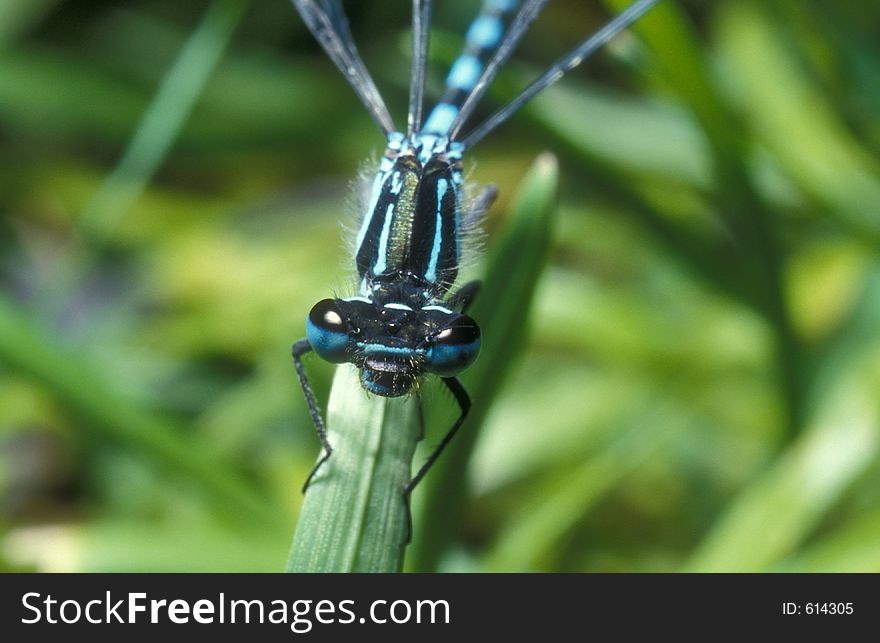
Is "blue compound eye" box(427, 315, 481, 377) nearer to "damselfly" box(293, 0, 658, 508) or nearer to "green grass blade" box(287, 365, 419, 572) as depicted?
"damselfly" box(293, 0, 658, 508)

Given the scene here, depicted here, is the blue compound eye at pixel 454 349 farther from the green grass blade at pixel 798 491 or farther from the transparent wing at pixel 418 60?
the green grass blade at pixel 798 491

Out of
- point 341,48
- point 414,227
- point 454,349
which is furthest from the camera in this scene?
point 341,48

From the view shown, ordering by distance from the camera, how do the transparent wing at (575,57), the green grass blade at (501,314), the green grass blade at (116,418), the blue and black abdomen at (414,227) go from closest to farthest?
1. the green grass blade at (501,314)
2. the blue and black abdomen at (414,227)
3. the transparent wing at (575,57)
4. the green grass blade at (116,418)

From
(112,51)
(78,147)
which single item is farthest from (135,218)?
(112,51)

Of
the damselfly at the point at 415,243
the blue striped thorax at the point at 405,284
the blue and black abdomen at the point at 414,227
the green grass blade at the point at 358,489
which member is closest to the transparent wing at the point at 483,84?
the damselfly at the point at 415,243

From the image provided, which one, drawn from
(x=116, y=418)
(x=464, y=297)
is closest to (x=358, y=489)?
(x=464, y=297)

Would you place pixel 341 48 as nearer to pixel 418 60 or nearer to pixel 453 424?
pixel 418 60
